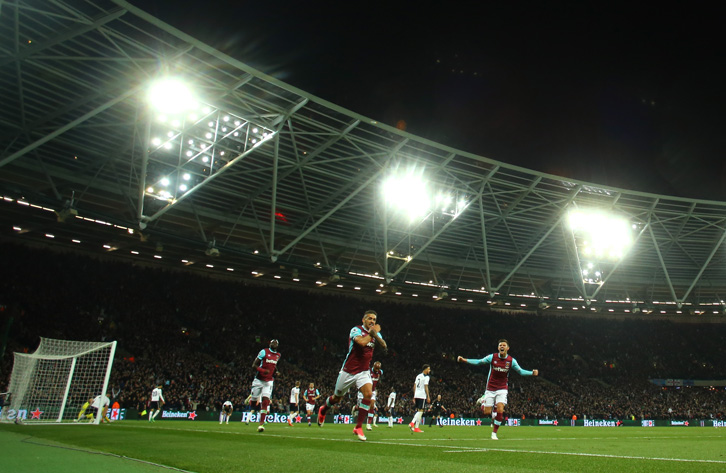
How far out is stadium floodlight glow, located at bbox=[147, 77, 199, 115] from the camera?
1934 centimetres

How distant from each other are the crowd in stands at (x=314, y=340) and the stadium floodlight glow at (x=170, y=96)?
13913 millimetres

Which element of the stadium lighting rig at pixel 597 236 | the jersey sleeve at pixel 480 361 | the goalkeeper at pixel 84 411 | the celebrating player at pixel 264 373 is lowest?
the goalkeeper at pixel 84 411

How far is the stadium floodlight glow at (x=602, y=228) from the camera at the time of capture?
3491 centimetres

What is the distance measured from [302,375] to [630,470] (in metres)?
30.9

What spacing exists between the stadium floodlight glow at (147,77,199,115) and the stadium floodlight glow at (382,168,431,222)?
37.5 feet

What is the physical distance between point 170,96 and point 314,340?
23.8 metres

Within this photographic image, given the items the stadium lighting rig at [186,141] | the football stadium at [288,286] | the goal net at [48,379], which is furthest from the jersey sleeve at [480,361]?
the stadium lighting rig at [186,141]

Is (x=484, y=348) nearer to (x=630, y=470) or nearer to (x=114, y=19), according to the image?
(x=114, y=19)

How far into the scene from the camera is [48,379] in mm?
17453

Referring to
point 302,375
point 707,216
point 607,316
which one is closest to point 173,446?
point 302,375

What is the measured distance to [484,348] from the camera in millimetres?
45250

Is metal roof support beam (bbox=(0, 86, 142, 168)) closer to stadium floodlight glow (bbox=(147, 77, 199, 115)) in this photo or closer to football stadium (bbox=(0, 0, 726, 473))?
football stadium (bbox=(0, 0, 726, 473))

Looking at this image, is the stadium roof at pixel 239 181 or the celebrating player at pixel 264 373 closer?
the celebrating player at pixel 264 373

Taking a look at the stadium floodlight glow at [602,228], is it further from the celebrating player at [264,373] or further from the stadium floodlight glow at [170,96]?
the celebrating player at [264,373]
